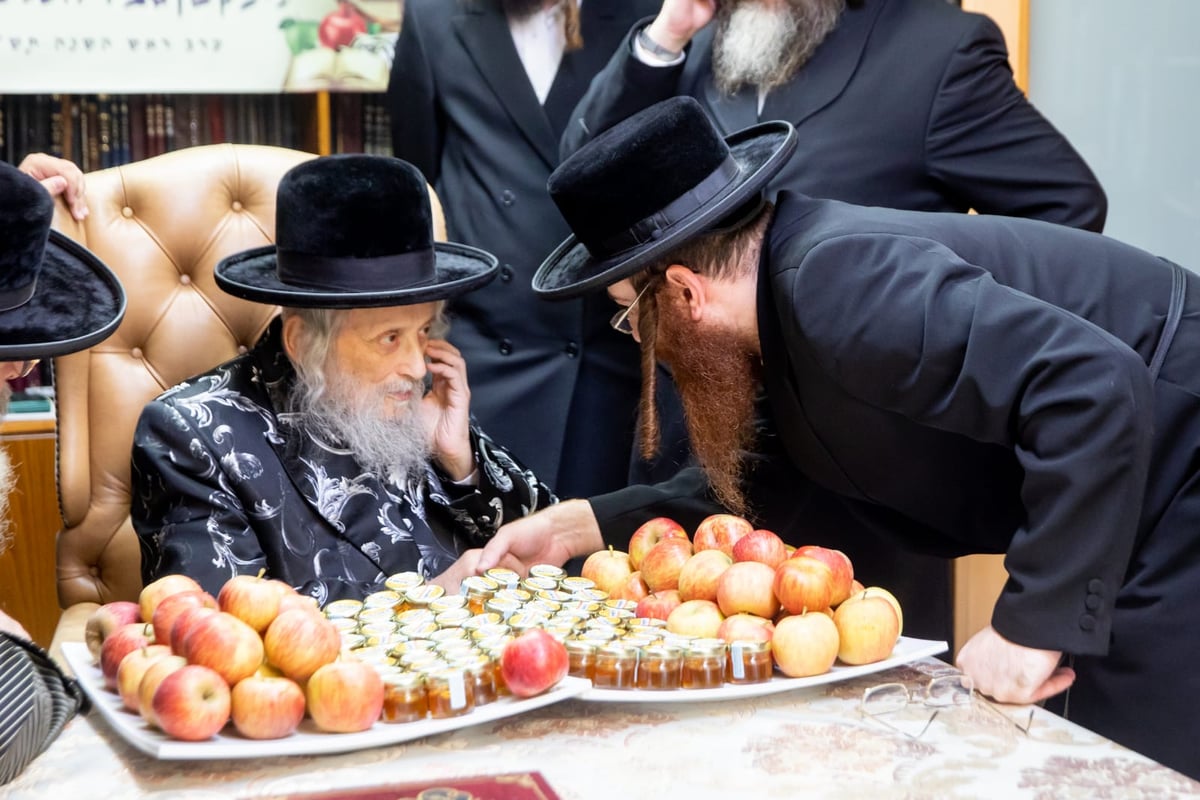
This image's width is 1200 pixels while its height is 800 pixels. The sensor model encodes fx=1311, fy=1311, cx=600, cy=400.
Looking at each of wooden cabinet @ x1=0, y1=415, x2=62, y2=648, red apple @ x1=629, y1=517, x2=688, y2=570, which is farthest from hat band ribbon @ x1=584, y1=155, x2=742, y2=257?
wooden cabinet @ x1=0, y1=415, x2=62, y2=648

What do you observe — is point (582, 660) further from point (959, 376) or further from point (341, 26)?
point (341, 26)

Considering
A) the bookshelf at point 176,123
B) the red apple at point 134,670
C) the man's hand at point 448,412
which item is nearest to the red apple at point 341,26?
the bookshelf at point 176,123

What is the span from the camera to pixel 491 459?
8.61 ft

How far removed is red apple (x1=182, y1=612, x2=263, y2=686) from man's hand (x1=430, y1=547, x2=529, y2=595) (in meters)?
0.67

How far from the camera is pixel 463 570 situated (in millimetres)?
2129

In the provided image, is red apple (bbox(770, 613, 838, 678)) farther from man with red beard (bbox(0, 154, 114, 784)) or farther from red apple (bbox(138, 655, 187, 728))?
man with red beard (bbox(0, 154, 114, 784))

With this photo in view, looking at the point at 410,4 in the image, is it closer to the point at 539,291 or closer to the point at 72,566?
the point at 539,291

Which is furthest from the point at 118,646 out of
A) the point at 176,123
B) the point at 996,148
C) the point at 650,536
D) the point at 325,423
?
the point at 176,123

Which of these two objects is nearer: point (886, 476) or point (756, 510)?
point (886, 476)

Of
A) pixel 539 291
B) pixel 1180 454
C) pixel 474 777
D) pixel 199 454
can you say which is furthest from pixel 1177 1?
pixel 474 777

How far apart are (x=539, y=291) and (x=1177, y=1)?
74.0 inches

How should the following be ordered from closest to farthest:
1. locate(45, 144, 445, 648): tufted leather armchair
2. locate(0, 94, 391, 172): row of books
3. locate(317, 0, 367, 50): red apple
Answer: locate(45, 144, 445, 648): tufted leather armchair < locate(0, 94, 391, 172): row of books < locate(317, 0, 367, 50): red apple

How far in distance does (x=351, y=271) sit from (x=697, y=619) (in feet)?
3.07

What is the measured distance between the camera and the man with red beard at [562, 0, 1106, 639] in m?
2.51
